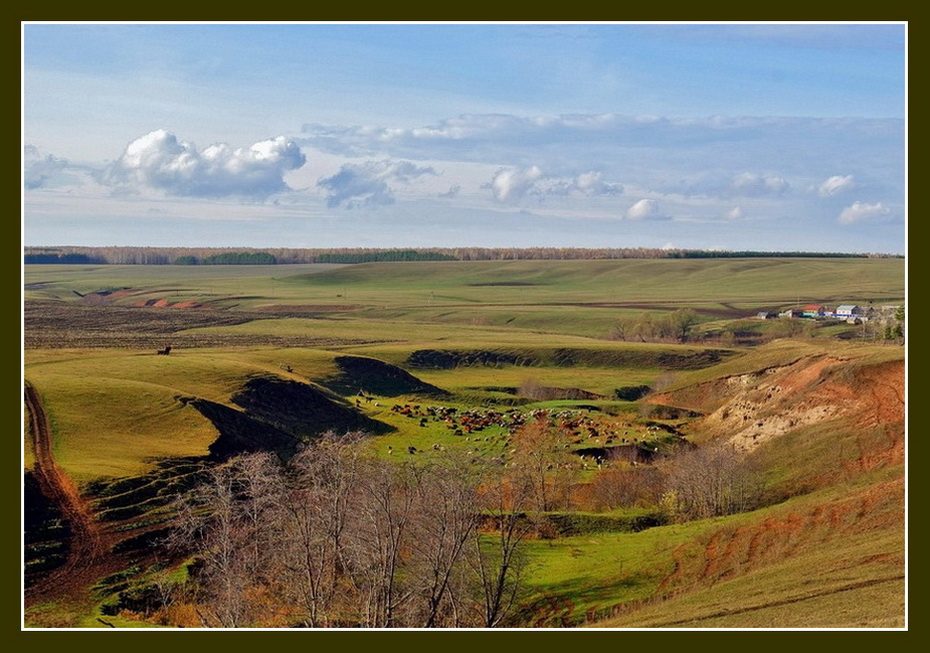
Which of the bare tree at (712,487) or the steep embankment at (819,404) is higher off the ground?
the steep embankment at (819,404)

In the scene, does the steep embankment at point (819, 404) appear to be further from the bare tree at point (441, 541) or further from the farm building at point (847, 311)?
the farm building at point (847, 311)

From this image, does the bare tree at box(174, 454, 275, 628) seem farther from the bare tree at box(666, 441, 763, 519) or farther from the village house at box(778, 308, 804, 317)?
the village house at box(778, 308, 804, 317)

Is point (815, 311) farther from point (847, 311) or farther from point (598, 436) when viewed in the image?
point (598, 436)

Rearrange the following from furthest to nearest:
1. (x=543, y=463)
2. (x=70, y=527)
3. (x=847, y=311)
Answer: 1. (x=847, y=311)
2. (x=543, y=463)
3. (x=70, y=527)

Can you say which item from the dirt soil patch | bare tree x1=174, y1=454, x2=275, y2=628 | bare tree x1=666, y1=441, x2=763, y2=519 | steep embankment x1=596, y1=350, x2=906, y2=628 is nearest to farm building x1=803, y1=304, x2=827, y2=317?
the dirt soil patch

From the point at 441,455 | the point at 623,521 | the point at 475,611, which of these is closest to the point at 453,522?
the point at 475,611

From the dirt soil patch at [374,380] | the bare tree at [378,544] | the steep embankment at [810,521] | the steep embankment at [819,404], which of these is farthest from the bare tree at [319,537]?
the dirt soil patch at [374,380]

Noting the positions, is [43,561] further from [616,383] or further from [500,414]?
[616,383]

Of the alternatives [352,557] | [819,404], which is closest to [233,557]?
[352,557]
